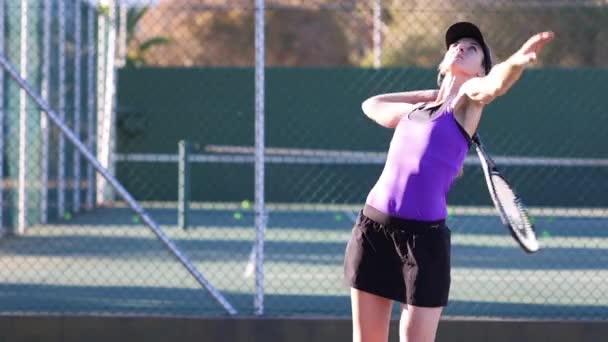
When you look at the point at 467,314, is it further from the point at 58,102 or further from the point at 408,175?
the point at 58,102

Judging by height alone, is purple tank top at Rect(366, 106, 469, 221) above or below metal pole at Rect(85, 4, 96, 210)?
below

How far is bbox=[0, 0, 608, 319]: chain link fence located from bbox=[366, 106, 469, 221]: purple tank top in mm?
2529

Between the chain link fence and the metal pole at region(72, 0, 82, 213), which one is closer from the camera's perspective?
the chain link fence

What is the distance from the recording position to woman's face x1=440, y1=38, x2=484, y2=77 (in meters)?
4.45

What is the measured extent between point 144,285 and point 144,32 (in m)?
24.2

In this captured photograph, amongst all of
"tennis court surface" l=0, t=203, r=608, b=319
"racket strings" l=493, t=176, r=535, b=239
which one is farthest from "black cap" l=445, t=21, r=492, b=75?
"tennis court surface" l=0, t=203, r=608, b=319

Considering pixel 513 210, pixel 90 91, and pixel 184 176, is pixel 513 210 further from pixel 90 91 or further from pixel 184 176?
pixel 90 91

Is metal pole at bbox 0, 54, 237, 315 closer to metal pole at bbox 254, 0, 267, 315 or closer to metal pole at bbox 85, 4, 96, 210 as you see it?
metal pole at bbox 254, 0, 267, 315

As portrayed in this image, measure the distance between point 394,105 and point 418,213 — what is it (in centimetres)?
54

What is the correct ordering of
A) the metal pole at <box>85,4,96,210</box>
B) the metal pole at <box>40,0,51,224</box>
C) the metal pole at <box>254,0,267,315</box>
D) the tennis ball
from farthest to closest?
the tennis ball, the metal pole at <box>85,4,96,210</box>, the metal pole at <box>40,0,51,224</box>, the metal pole at <box>254,0,267,315</box>

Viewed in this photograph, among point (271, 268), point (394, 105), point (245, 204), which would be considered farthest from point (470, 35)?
point (245, 204)

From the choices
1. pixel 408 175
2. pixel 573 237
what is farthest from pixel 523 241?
pixel 573 237

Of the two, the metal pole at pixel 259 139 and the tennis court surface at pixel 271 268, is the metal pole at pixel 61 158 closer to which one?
the tennis court surface at pixel 271 268

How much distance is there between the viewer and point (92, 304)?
318 inches
